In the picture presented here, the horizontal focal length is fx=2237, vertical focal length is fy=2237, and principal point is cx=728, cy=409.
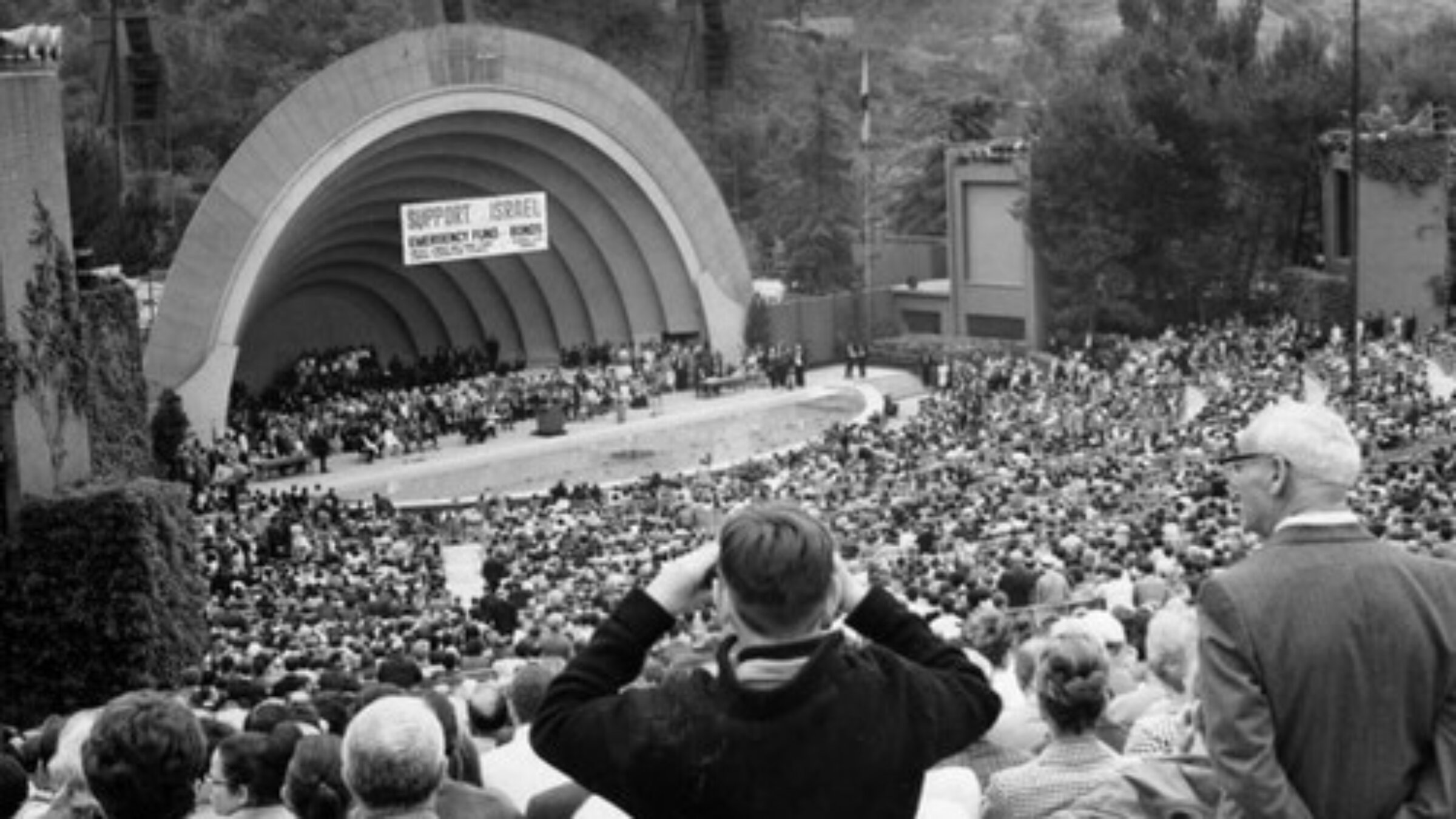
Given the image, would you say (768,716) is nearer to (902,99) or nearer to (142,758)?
(142,758)

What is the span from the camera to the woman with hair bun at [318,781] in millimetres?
6453

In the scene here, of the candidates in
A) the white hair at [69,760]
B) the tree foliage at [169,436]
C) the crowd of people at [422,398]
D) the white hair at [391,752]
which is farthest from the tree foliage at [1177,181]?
the white hair at [391,752]

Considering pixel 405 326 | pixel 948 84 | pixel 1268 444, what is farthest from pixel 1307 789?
pixel 948 84

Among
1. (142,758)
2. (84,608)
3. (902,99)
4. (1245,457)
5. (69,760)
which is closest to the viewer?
(1245,457)

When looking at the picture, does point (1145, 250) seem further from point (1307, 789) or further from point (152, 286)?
point (1307, 789)

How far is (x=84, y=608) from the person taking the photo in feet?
81.6

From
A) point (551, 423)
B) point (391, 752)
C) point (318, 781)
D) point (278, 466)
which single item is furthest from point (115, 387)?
point (391, 752)

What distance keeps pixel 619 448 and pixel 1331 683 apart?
4175cm

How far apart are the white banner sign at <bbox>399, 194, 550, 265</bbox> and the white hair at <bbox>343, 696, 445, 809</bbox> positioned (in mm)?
45343

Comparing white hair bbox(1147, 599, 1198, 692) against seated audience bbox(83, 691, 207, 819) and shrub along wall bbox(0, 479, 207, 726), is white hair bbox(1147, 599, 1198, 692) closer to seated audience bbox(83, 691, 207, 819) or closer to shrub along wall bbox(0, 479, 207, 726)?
seated audience bbox(83, 691, 207, 819)

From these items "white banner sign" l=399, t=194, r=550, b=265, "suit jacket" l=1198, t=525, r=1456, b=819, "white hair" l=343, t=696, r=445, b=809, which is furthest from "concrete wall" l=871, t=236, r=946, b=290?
"suit jacket" l=1198, t=525, r=1456, b=819

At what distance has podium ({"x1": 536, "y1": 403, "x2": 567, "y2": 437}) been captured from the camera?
47906 mm

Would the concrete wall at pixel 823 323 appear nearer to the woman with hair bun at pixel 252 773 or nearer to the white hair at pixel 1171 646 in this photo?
the white hair at pixel 1171 646

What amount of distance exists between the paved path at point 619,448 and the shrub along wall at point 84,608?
16478 mm
